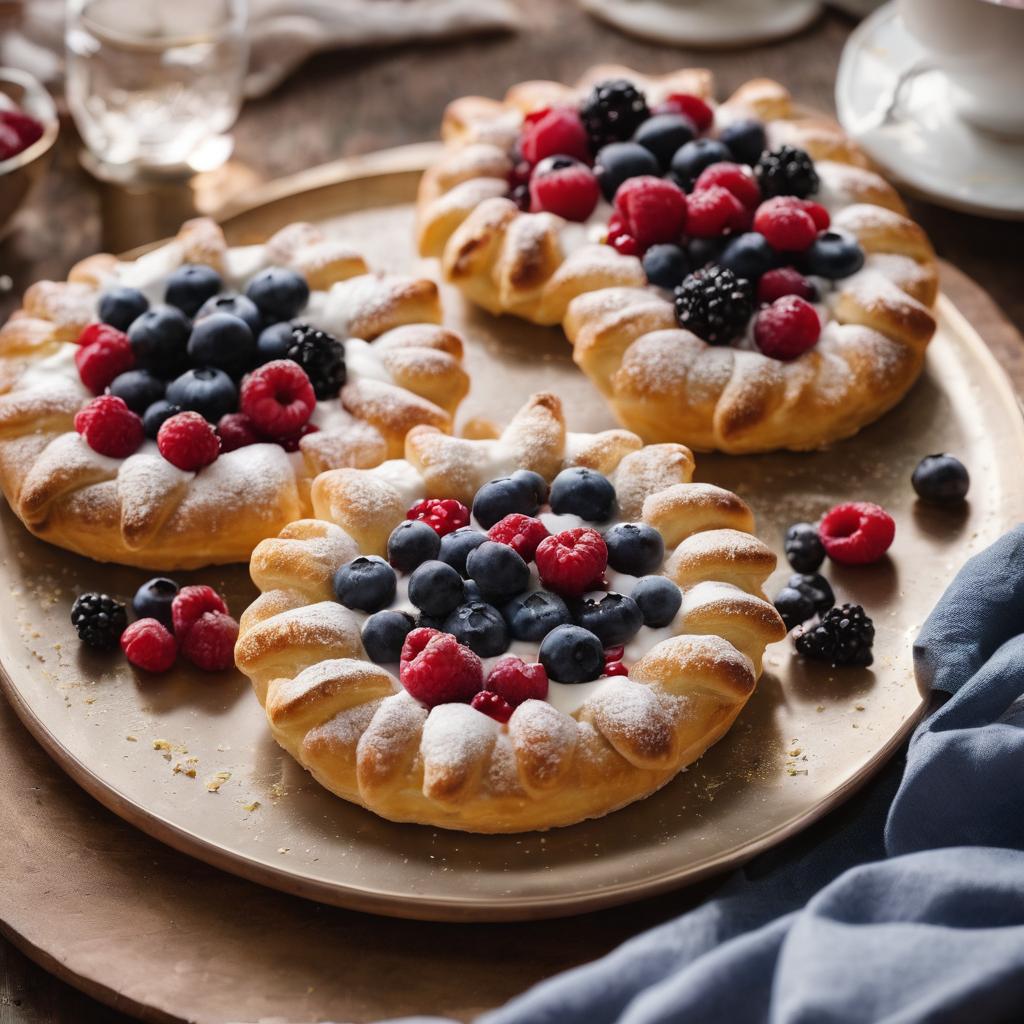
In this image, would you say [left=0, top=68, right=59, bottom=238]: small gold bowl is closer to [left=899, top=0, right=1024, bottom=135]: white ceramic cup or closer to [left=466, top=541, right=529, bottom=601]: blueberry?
[left=466, top=541, right=529, bottom=601]: blueberry

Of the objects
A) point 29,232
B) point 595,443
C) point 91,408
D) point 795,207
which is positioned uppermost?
point 795,207

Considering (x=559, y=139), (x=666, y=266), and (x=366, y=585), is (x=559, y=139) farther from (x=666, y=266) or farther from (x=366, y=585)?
(x=366, y=585)

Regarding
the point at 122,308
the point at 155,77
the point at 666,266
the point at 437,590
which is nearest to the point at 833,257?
the point at 666,266

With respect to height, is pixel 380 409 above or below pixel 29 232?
above

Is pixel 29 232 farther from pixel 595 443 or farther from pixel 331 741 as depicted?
pixel 331 741

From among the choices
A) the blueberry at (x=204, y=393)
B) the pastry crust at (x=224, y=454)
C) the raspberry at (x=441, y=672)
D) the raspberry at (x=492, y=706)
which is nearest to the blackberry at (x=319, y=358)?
the pastry crust at (x=224, y=454)

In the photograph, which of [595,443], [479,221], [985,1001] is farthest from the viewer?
[479,221]

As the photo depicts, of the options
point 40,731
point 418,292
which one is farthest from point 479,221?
point 40,731

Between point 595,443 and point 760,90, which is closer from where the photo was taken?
point 595,443
